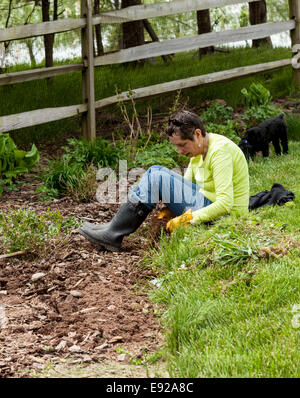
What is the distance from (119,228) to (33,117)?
9.48 ft

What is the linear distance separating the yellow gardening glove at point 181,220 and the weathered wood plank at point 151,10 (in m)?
3.88

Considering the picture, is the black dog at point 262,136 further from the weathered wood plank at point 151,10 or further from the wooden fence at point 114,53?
the weathered wood plank at point 151,10

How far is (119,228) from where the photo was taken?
420 cm

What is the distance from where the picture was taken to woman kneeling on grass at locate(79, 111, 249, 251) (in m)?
3.96

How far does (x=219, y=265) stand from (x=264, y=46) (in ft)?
32.8

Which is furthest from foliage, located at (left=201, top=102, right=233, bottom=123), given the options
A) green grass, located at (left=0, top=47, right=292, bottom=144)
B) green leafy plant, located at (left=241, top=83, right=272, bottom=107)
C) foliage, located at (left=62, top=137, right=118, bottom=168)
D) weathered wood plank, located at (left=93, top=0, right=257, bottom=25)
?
foliage, located at (left=62, top=137, right=118, bottom=168)

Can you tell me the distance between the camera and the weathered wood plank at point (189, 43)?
7.33m

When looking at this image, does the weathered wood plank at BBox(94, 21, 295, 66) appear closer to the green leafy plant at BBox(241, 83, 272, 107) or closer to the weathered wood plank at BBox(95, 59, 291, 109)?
the weathered wood plank at BBox(95, 59, 291, 109)

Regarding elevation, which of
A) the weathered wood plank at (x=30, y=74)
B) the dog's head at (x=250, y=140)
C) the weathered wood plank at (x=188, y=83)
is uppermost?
the weathered wood plank at (x=30, y=74)

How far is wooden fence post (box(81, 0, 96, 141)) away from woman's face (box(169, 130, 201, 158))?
3.16m

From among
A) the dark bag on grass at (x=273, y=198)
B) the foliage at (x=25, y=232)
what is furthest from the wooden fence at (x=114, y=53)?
the dark bag on grass at (x=273, y=198)

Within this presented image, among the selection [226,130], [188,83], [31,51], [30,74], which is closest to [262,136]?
[226,130]

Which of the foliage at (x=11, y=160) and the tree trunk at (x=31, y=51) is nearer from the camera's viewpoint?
the foliage at (x=11, y=160)
